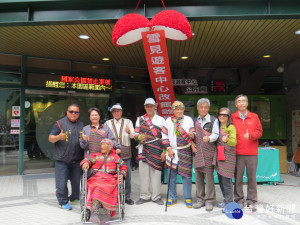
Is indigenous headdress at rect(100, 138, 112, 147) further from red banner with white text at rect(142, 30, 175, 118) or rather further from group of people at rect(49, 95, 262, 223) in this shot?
red banner with white text at rect(142, 30, 175, 118)

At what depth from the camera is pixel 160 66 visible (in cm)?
527

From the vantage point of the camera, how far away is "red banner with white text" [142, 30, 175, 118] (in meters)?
4.91

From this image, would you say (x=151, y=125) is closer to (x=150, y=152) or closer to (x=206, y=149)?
(x=150, y=152)

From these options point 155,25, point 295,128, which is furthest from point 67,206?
point 295,128

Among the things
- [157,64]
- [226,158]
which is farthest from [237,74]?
[226,158]

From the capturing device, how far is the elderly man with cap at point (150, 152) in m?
4.75

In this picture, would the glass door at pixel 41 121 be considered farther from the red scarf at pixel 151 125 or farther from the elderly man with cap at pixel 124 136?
the red scarf at pixel 151 125

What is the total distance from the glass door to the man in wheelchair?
14.3 feet

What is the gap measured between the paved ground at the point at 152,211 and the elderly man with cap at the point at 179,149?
1.02 feet

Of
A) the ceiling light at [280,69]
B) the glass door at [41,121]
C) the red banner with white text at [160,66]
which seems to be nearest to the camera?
the red banner with white text at [160,66]

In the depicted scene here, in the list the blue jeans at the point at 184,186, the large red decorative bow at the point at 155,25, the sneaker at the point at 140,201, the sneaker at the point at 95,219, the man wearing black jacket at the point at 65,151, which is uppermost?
the large red decorative bow at the point at 155,25

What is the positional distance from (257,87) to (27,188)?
7824mm

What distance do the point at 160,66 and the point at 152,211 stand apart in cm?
264

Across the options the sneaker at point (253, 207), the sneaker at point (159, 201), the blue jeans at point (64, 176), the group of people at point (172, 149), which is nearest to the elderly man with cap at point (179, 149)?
the group of people at point (172, 149)
